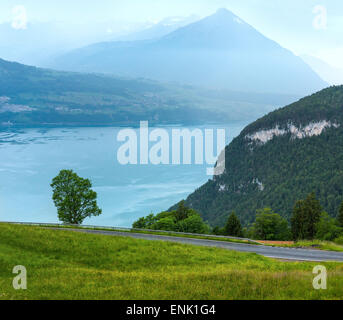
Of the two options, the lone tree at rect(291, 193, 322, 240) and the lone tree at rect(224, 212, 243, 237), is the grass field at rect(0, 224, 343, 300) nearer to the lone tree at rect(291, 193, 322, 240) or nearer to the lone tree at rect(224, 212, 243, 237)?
the lone tree at rect(224, 212, 243, 237)

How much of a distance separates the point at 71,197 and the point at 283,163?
94055 millimetres

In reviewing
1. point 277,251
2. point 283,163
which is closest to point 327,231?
point 277,251

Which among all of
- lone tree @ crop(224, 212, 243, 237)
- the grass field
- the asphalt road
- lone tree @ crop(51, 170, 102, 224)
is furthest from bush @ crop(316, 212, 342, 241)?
lone tree @ crop(51, 170, 102, 224)

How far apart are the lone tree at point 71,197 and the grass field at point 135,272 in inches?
607

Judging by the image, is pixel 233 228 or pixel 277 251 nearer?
pixel 277 251

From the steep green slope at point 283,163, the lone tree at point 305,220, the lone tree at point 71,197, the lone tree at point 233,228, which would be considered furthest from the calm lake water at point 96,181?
the lone tree at point 305,220

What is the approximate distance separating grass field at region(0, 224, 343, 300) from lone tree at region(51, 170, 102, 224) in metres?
15.4

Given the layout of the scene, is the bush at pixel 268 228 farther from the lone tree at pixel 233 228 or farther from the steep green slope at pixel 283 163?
the steep green slope at pixel 283 163

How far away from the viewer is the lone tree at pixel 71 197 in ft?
119

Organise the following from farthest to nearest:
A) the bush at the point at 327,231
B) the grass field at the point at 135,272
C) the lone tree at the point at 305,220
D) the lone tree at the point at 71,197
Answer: the lone tree at the point at 305,220
the lone tree at the point at 71,197
the bush at the point at 327,231
the grass field at the point at 135,272

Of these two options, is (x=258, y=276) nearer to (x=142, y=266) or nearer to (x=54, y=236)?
(x=142, y=266)

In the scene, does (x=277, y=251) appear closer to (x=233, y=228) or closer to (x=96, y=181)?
(x=233, y=228)

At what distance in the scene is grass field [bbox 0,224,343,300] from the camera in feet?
34.3

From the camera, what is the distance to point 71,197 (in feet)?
119
